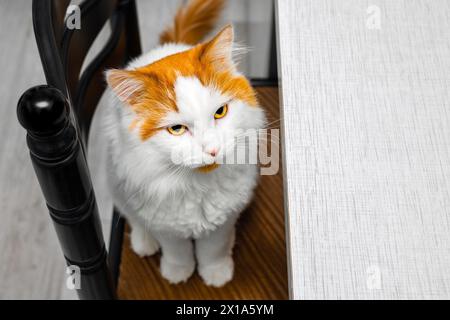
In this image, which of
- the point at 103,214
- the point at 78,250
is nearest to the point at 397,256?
the point at 78,250

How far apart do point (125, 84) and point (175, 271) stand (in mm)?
541

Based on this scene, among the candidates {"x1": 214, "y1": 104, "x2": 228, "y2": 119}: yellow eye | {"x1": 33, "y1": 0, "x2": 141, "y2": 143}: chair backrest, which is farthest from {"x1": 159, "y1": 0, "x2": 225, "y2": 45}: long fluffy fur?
{"x1": 214, "y1": 104, "x2": 228, "y2": 119}: yellow eye

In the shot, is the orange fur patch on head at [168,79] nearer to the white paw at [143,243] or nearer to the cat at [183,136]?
the cat at [183,136]

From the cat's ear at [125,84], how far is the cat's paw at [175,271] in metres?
0.48

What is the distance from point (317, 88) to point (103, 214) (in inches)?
41.0

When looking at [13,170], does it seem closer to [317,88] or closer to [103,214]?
[103,214]

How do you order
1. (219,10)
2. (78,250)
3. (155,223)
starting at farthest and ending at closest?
(219,10) → (155,223) → (78,250)

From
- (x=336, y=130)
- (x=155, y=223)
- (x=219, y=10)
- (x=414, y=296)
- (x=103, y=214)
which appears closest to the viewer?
(x=414, y=296)

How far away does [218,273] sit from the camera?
4.17ft

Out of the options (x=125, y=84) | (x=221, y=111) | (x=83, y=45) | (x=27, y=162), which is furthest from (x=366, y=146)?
(x=27, y=162)

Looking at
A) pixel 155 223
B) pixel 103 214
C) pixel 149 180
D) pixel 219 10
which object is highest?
pixel 219 10

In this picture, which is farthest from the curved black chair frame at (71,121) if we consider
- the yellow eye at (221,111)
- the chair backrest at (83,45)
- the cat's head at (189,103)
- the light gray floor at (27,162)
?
the light gray floor at (27,162)

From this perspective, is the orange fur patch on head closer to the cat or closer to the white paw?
the cat

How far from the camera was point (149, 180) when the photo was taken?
38.0 inches
